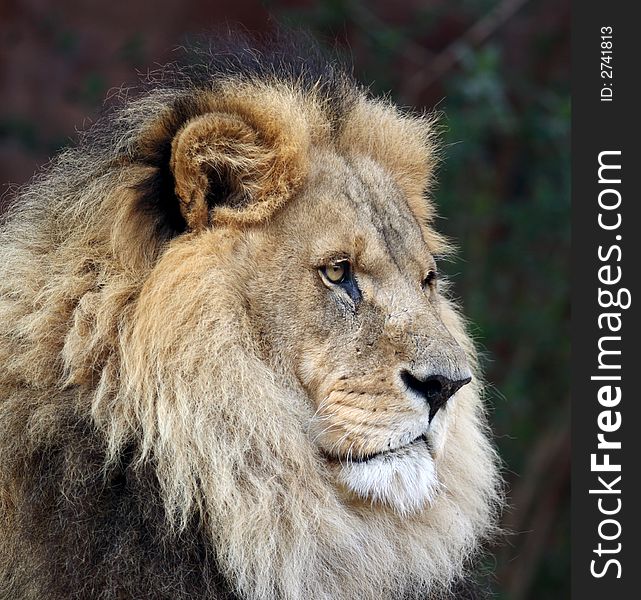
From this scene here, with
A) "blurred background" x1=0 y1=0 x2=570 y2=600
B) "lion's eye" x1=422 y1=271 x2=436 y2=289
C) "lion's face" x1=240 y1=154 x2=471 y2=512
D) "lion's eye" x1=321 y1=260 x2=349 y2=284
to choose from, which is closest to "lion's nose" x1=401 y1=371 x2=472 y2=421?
"lion's face" x1=240 y1=154 x2=471 y2=512

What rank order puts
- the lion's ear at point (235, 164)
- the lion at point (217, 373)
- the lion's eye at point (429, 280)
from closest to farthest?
the lion at point (217, 373), the lion's ear at point (235, 164), the lion's eye at point (429, 280)

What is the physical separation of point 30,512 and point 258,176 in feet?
3.39

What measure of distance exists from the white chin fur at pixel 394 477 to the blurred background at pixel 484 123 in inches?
136

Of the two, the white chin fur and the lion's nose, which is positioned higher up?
the lion's nose

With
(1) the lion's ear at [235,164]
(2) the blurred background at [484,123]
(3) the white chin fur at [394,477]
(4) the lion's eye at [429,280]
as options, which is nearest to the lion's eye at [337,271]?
(1) the lion's ear at [235,164]

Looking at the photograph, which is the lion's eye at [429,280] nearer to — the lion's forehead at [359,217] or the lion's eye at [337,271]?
the lion's forehead at [359,217]

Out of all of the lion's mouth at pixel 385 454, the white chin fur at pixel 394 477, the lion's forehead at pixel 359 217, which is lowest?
the white chin fur at pixel 394 477

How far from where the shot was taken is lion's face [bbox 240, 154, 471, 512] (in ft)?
8.36

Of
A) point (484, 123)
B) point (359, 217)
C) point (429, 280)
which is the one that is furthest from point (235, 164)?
point (484, 123)

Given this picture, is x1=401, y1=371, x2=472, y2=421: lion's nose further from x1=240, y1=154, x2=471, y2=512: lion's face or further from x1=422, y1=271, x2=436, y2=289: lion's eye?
x1=422, y1=271, x2=436, y2=289: lion's eye

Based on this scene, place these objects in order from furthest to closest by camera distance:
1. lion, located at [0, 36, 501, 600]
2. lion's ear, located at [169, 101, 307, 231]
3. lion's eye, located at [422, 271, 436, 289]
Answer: lion's eye, located at [422, 271, 436, 289] < lion's ear, located at [169, 101, 307, 231] < lion, located at [0, 36, 501, 600]

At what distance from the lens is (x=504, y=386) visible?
7074 mm

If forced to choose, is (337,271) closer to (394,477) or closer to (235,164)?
(235,164)

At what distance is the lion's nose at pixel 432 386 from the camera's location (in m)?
2.54
